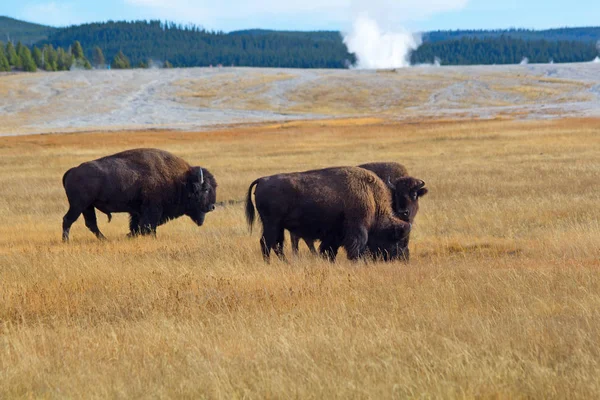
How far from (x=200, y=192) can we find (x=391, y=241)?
13.7 ft

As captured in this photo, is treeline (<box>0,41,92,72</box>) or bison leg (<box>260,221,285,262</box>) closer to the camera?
bison leg (<box>260,221,285,262</box>)

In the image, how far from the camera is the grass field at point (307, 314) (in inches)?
185

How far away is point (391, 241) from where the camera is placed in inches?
402

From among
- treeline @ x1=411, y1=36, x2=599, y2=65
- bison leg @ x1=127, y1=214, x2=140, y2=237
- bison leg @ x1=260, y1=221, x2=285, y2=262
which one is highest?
Answer: bison leg @ x1=260, y1=221, x2=285, y2=262

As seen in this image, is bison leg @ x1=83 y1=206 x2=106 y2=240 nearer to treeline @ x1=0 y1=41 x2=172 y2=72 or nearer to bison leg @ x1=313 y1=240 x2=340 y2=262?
bison leg @ x1=313 y1=240 x2=340 y2=262

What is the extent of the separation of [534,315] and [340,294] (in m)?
1.76

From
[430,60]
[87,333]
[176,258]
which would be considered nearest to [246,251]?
[176,258]

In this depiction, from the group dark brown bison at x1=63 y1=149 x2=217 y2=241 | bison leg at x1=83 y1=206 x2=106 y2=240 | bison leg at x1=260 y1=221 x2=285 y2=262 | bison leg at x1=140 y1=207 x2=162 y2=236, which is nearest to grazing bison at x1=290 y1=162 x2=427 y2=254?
bison leg at x1=260 y1=221 x2=285 y2=262

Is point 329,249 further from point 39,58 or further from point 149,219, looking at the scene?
point 39,58

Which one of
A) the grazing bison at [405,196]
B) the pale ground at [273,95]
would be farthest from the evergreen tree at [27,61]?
the grazing bison at [405,196]

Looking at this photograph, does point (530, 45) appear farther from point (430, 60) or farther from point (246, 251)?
point (246, 251)

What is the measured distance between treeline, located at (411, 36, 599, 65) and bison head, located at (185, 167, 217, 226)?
167410 mm

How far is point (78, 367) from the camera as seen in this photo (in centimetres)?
511

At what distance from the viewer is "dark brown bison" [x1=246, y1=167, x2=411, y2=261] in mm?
9906
